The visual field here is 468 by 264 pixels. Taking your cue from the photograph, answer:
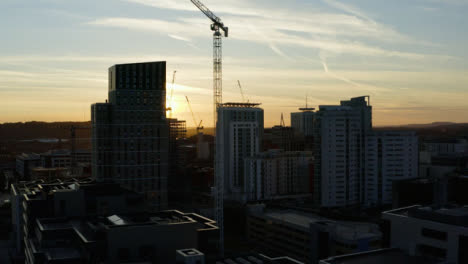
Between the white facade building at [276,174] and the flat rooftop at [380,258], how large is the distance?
25.8m

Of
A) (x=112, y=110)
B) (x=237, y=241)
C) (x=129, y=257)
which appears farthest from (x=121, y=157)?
(x=129, y=257)

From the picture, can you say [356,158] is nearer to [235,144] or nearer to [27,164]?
[235,144]

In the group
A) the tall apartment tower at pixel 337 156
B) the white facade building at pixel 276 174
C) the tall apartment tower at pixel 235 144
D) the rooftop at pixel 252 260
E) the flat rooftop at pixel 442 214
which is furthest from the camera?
the tall apartment tower at pixel 235 144

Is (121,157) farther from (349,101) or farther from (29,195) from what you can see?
(349,101)

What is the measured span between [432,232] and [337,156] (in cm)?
2274

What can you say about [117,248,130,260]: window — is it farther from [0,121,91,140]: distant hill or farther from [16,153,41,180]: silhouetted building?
[0,121,91,140]: distant hill

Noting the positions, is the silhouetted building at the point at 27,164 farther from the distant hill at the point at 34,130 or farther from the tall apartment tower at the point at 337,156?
the distant hill at the point at 34,130

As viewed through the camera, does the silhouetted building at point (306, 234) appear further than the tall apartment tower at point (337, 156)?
No

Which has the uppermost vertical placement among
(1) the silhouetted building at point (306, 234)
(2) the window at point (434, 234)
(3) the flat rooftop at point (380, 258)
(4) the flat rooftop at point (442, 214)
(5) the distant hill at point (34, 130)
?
(5) the distant hill at point (34, 130)

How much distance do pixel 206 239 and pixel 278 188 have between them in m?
24.5

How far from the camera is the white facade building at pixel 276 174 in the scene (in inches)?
1384

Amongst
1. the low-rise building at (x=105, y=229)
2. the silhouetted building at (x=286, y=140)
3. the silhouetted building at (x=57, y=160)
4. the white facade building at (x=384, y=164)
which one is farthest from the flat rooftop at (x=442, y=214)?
the silhouetted building at (x=57, y=160)

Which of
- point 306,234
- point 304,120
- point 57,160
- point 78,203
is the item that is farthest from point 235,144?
point 304,120

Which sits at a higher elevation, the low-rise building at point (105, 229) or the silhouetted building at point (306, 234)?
the low-rise building at point (105, 229)
